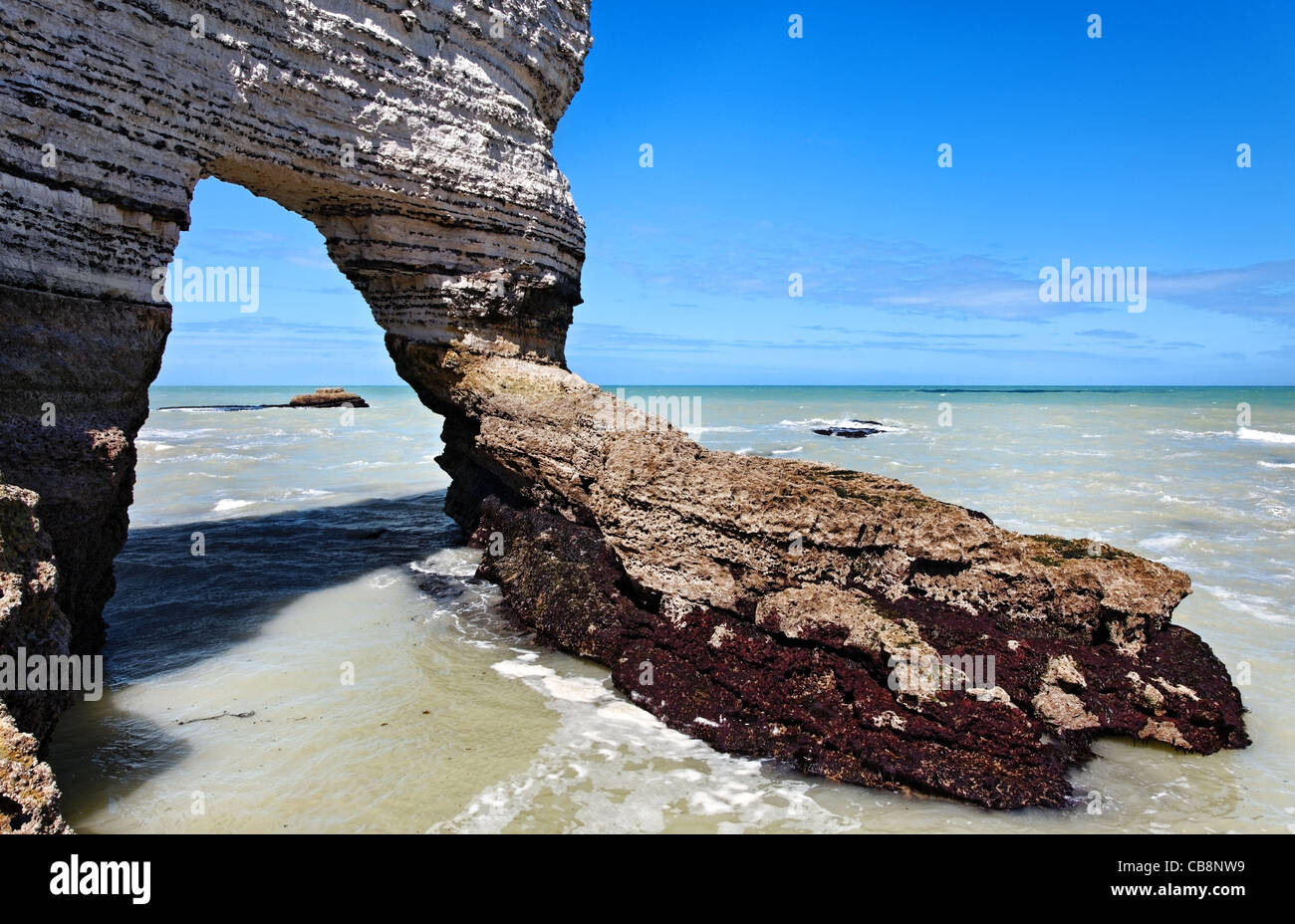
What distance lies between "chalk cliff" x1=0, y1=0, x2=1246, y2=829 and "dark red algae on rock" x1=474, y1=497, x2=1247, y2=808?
0.02 metres

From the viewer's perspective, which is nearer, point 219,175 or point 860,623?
point 860,623

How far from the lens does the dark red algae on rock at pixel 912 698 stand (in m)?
4.98

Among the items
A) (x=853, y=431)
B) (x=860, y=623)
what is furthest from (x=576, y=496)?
(x=853, y=431)

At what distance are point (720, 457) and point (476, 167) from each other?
505cm

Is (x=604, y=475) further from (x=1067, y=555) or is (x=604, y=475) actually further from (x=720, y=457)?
(x=1067, y=555)

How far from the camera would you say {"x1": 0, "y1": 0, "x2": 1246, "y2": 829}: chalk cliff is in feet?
17.9

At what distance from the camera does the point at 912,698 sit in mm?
5340

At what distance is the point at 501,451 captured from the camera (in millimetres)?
9016

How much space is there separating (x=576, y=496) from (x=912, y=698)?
4.28 metres
